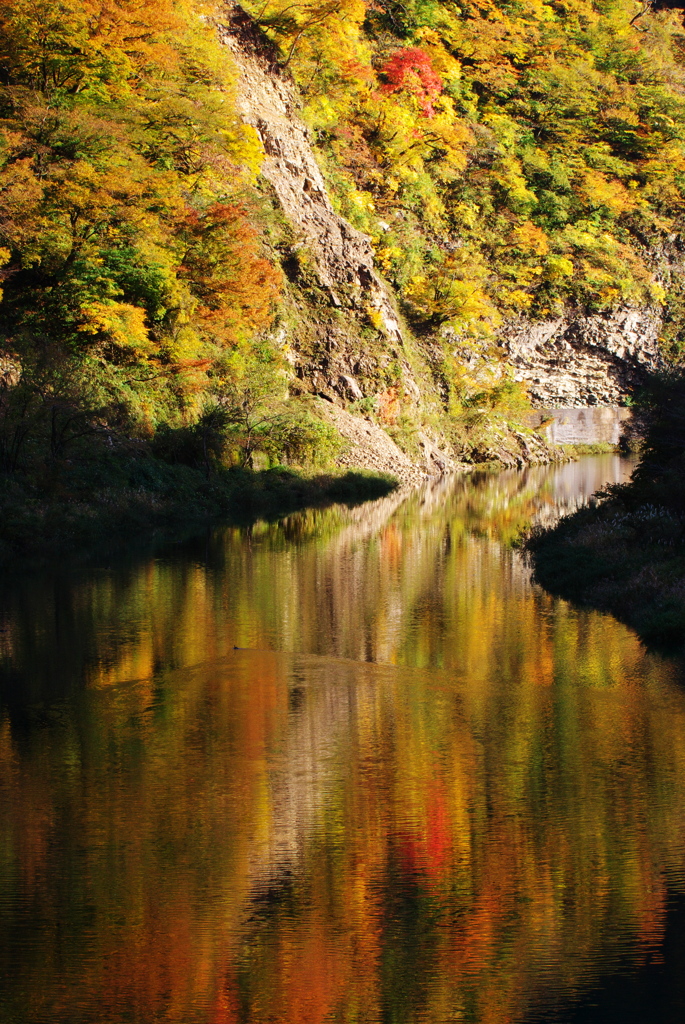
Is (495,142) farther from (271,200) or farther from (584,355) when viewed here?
(271,200)

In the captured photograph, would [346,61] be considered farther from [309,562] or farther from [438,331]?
[309,562]

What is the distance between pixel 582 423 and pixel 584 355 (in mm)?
4873

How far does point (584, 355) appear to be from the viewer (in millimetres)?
68312

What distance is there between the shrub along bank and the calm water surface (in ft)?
2.38

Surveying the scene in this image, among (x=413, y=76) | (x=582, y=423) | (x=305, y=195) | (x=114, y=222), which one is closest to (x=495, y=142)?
(x=413, y=76)

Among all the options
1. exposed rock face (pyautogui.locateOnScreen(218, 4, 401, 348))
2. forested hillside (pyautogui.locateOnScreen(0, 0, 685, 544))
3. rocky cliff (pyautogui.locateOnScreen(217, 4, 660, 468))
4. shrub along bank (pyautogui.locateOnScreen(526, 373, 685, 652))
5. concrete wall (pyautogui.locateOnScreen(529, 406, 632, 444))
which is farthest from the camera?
concrete wall (pyautogui.locateOnScreen(529, 406, 632, 444))

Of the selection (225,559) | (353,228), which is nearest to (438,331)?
(353,228)

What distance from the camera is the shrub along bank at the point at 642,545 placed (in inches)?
699

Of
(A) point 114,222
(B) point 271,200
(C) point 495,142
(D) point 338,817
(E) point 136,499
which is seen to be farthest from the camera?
(C) point 495,142

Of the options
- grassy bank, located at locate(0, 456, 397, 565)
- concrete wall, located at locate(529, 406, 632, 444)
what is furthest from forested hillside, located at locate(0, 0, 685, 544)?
concrete wall, located at locate(529, 406, 632, 444)

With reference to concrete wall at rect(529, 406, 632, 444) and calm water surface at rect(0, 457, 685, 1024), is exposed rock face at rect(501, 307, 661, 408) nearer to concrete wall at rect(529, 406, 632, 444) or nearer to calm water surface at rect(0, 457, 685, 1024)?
concrete wall at rect(529, 406, 632, 444)

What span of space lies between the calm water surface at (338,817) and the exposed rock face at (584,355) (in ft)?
157

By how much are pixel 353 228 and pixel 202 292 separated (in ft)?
53.3

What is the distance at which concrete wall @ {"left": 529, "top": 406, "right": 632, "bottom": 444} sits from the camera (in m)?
64.7
